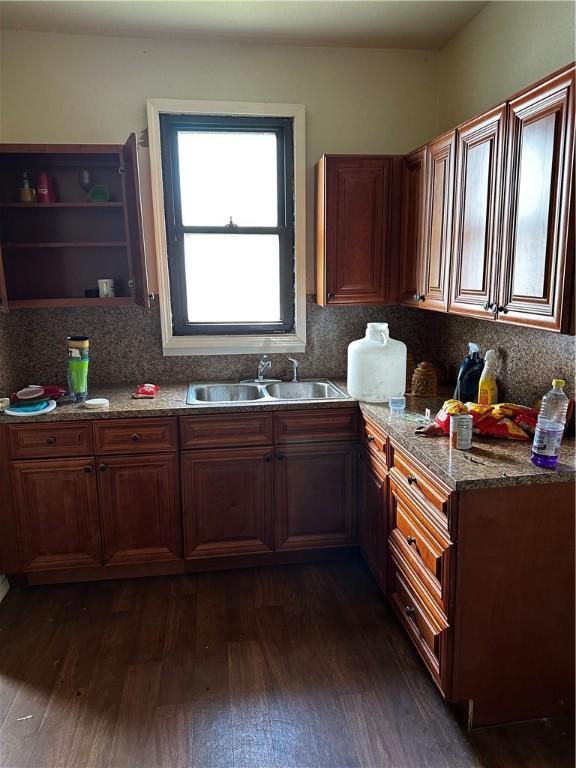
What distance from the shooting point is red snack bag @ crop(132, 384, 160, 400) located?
2625 millimetres

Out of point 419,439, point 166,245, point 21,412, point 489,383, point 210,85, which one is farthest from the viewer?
point 166,245

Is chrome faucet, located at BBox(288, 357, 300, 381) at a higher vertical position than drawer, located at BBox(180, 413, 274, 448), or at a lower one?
higher

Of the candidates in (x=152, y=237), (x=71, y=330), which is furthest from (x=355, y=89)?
(x=71, y=330)

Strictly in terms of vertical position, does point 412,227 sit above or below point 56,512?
above

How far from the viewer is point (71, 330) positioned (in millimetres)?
2861

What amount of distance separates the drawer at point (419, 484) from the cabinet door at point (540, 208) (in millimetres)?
596

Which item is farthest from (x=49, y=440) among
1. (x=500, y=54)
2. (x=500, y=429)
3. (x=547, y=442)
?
(x=500, y=54)

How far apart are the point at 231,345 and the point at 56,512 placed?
122cm

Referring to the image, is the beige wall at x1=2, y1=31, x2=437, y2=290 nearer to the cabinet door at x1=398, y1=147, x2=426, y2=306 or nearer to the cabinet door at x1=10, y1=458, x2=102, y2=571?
the cabinet door at x1=398, y1=147, x2=426, y2=306

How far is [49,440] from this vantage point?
238 cm

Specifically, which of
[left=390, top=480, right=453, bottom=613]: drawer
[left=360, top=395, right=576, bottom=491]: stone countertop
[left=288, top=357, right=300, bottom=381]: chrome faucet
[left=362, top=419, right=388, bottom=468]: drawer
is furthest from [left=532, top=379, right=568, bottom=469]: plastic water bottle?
[left=288, top=357, right=300, bottom=381]: chrome faucet

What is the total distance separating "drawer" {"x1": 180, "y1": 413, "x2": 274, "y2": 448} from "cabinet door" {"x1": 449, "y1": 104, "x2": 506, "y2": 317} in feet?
3.29

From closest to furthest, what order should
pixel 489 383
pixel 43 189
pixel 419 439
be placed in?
pixel 419 439 < pixel 489 383 < pixel 43 189

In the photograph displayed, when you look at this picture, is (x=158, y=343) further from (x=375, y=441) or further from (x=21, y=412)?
(x=375, y=441)
